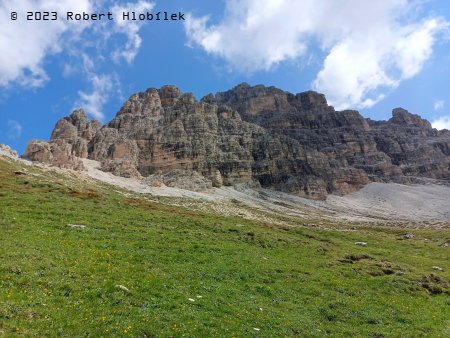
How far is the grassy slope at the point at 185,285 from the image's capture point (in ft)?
54.2

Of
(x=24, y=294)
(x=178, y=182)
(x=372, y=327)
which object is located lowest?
(x=372, y=327)

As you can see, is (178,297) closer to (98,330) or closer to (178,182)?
(98,330)

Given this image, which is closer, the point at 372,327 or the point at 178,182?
the point at 372,327

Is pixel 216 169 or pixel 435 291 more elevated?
pixel 216 169

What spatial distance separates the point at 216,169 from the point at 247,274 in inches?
6550

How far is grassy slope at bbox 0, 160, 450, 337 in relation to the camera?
16531 mm

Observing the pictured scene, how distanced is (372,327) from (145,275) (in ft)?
41.5

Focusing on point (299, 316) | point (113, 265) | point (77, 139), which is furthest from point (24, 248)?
point (77, 139)

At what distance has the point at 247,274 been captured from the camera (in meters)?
27.0

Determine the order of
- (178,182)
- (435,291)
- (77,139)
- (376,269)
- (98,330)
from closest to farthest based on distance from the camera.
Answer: (98,330) → (435,291) → (376,269) → (178,182) → (77,139)

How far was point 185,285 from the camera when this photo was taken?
73.2 feet

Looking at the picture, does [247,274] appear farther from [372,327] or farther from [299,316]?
[372,327]

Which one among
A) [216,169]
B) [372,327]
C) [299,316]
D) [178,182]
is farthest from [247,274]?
[216,169]

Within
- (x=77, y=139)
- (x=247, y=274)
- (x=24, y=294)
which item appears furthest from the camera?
(x=77, y=139)
